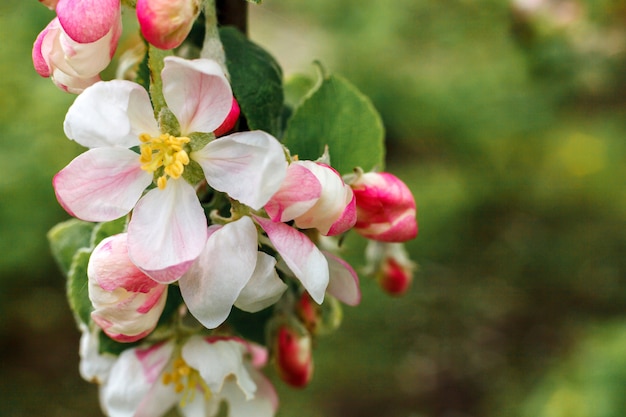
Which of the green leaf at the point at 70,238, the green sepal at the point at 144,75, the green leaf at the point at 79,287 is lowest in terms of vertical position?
the green leaf at the point at 70,238

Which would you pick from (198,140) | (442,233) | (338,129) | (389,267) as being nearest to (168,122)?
(198,140)

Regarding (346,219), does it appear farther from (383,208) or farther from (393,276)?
(393,276)

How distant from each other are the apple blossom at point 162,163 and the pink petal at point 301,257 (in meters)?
0.02

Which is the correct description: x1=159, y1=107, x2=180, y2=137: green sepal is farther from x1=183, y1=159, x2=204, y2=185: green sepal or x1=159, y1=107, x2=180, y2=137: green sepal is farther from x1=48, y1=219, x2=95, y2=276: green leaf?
x1=48, y1=219, x2=95, y2=276: green leaf

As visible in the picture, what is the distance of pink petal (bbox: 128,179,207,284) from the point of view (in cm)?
31

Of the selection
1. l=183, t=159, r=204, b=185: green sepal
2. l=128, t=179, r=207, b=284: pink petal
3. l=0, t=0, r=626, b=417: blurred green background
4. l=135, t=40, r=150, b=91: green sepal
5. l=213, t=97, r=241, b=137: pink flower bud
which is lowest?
l=0, t=0, r=626, b=417: blurred green background

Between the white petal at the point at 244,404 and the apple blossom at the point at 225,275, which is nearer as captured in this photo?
the apple blossom at the point at 225,275

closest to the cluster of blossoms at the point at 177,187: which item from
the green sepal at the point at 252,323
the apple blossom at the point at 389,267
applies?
the green sepal at the point at 252,323

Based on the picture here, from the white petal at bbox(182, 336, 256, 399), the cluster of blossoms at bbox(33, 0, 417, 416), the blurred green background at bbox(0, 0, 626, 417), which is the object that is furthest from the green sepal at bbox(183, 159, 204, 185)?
the blurred green background at bbox(0, 0, 626, 417)

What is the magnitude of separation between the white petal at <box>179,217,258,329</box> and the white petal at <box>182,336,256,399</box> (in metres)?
0.09

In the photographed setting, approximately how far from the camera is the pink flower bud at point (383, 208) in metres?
0.38

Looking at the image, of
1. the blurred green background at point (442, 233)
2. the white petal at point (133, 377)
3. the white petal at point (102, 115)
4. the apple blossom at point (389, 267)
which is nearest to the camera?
the white petal at point (102, 115)

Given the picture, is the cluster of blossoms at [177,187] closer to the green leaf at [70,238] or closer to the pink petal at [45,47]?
the pink petal at [45,47]

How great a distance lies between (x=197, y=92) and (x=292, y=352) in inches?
8.0
